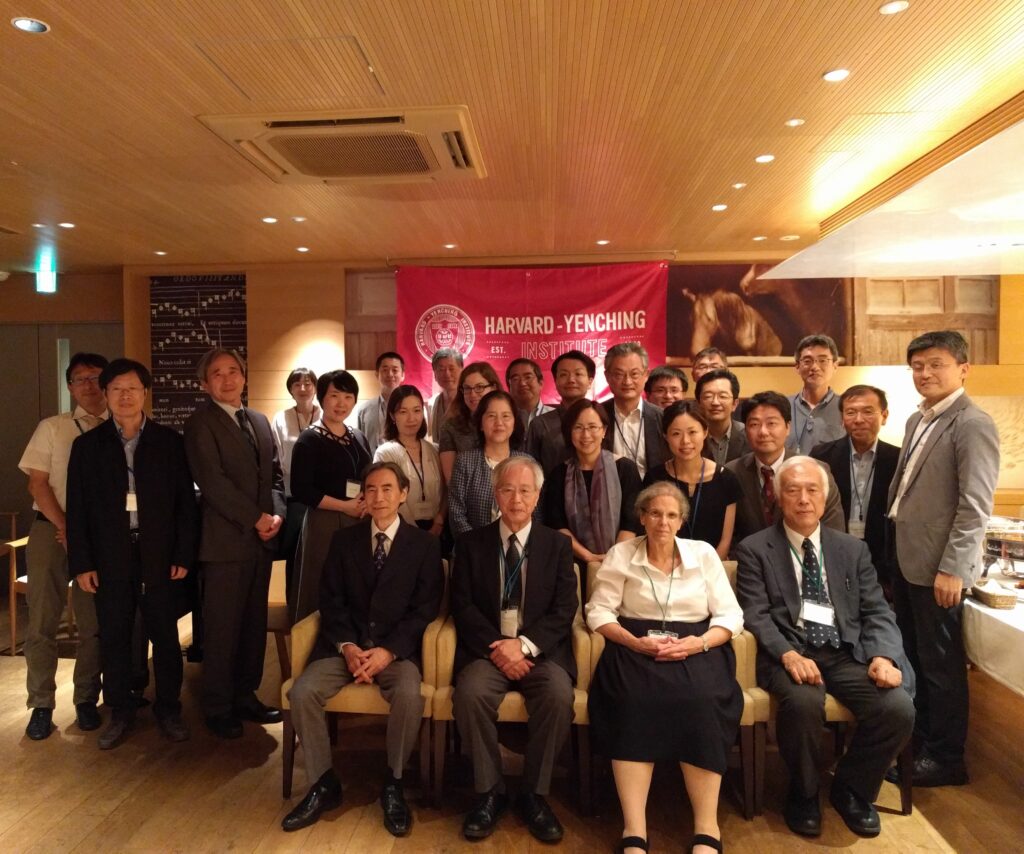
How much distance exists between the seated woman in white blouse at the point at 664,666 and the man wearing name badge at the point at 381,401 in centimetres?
229

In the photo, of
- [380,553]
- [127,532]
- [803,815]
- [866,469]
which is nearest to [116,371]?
[127,532]

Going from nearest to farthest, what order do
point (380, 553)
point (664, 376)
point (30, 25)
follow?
1. point (30, 25)
2. point (380, 553)
3. point (664, 376)

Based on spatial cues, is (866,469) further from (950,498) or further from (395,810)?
(395,810)

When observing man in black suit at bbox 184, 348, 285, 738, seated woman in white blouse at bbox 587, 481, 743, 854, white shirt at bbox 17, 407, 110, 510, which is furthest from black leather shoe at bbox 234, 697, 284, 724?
seated woman in white blouse at bbox 587, 481, 743, 854

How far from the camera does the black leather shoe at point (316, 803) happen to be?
8.61 ft

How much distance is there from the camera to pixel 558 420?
3.64m

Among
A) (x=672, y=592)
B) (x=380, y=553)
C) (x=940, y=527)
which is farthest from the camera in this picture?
(x=380, y=553)

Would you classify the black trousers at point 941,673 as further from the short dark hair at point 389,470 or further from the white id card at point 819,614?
the short dark hair at point 389,470

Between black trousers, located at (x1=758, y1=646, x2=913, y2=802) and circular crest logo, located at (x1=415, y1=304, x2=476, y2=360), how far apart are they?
4270 millimetres

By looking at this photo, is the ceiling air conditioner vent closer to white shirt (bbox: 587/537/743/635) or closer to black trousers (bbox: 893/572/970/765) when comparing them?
white shirt (bbox: 587/537/743/635)

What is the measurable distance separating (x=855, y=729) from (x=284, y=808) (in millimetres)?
2117

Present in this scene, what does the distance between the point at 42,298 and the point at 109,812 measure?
6102 millimetres

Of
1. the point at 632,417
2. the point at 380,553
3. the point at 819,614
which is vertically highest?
the point at 632,417

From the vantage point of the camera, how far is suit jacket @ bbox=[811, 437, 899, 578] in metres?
3.26
